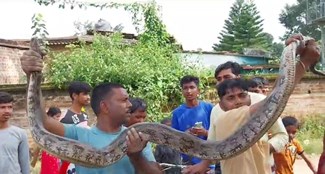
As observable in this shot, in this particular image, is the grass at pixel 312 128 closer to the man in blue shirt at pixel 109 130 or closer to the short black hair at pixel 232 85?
the short black hair at pixel 232 85

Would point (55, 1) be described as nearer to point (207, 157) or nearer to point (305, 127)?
point (305, 127)

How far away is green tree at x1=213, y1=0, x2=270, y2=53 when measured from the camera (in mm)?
55969

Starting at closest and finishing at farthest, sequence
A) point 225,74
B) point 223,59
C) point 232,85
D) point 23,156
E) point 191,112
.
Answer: point 232,85 → point 225,74 → point 23,156 → point 191,112 → point 223,59

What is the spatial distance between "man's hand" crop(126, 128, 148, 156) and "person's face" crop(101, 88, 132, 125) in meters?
0.35

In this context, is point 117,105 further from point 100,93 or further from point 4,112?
point 4,112

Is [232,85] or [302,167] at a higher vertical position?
[232,85]

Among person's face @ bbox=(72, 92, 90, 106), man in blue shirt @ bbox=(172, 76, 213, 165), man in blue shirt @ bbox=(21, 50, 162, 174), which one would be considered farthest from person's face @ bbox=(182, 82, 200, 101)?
man in blue shirt @ bbox=(21, 50, 162, 174)

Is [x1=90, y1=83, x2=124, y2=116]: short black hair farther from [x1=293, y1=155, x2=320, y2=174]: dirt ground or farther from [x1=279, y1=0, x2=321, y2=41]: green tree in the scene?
[x1=279, y1=0, x2=321, y2=41]: green tree

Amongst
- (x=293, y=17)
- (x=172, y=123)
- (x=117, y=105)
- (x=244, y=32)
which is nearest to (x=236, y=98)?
(x=117, y=105)

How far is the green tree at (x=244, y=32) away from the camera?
55969mm

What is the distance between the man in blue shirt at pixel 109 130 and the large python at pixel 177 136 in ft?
0.20

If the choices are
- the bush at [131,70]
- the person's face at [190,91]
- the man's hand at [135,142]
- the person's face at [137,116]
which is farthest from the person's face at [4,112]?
the bush at [131,70]

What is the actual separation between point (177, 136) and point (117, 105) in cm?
48

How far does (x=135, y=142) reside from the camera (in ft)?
11.6
